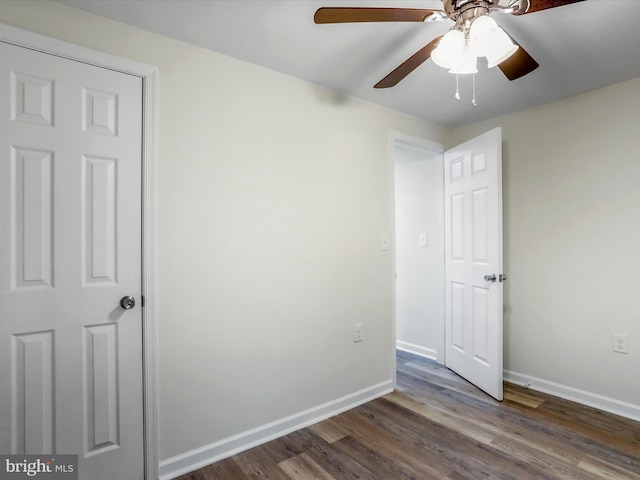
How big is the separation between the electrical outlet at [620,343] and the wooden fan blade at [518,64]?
1.96m

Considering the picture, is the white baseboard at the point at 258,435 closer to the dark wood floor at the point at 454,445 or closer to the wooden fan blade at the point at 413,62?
the dark wood floor at the point at 454,445

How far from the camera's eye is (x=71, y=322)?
1.55 meters

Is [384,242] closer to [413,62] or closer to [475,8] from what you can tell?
[413,62]

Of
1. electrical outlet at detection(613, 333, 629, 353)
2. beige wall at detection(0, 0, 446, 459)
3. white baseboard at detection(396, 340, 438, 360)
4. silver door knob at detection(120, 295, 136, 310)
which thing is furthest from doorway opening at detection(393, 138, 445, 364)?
silver door knob at detection(120, 295, 136, 310)

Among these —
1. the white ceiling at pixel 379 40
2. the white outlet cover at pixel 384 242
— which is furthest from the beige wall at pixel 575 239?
the white outlet cover at pixel 384 242

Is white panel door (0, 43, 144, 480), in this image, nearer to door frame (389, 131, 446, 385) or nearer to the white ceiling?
the white ceiling

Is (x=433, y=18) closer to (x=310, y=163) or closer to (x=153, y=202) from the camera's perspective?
(x=310, y=163)

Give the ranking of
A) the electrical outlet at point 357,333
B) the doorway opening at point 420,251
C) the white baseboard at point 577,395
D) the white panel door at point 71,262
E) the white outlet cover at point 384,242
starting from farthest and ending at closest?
the doorway opening at point 420,251
the white outlet cover at point 384,242
the electrical outlet at point 357,333
the white baseboard at point 577,395
the white panel door at point 71,262

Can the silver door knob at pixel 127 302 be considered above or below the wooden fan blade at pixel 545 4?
below

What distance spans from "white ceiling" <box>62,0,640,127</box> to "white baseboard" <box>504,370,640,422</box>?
2.18m

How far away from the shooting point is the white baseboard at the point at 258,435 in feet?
5.92

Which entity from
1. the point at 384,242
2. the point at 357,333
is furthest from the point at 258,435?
the point at 384,242

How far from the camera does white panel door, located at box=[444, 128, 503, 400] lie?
2.59m

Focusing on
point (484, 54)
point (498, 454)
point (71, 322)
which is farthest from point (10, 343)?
point (498, 454)
